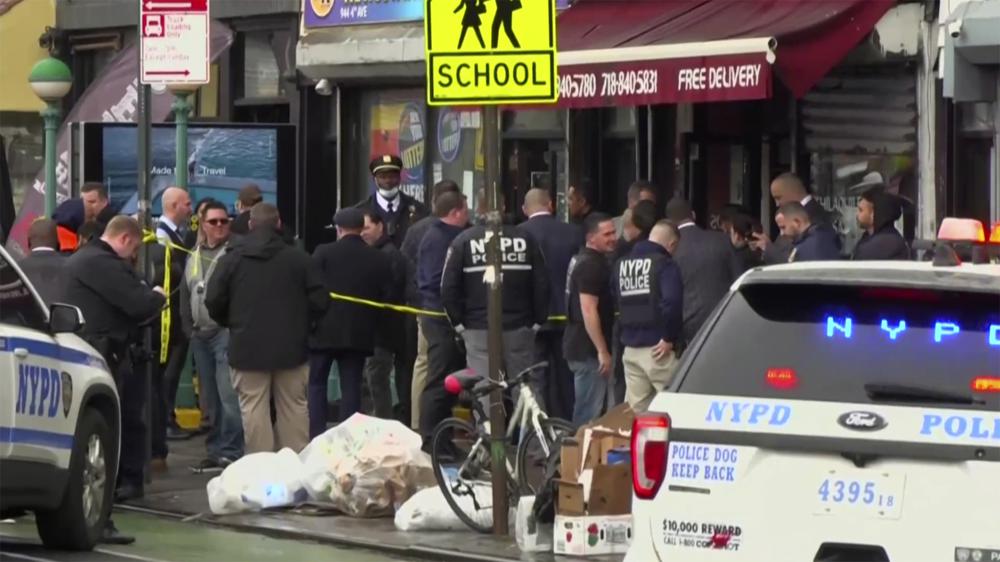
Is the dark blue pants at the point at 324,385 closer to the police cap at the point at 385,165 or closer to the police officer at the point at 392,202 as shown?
the police officer at the point at 392,202

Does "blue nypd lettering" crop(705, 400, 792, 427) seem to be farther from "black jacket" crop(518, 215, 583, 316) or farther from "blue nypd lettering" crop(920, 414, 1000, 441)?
"black jacket" crop(518, 215, 583, 316)

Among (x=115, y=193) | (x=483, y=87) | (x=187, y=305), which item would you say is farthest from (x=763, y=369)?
(x=115, y=193)

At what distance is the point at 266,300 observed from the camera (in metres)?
14.5

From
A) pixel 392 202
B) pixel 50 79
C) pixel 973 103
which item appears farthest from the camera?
pixel 50 79

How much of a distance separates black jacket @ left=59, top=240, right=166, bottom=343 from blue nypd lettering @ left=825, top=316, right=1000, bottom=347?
23.6ft

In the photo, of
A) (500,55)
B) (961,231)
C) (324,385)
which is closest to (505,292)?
(324,385)

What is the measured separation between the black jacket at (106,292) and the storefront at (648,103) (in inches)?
180

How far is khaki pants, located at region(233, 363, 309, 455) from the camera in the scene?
14609 mm

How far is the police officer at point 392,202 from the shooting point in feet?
58.5

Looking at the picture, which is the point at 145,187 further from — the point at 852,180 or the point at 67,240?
the point at 852,180

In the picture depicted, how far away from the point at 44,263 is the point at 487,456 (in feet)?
12.8

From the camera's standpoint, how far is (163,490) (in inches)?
573

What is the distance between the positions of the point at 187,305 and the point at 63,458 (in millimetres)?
4594

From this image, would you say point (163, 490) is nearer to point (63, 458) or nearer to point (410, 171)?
point (63, 458)
